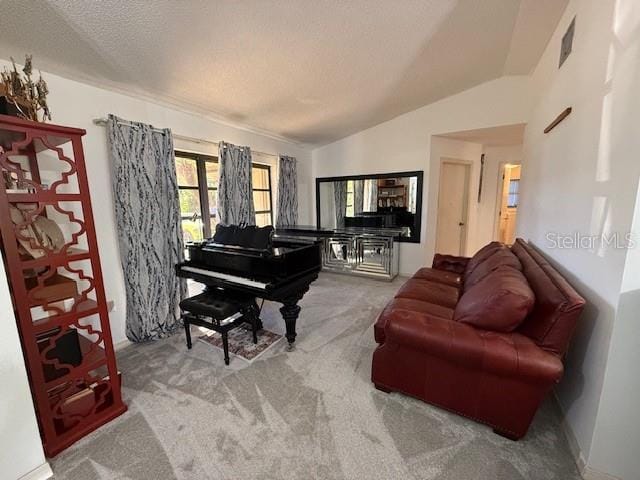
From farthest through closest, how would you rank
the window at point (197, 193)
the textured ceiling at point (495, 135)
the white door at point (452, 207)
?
the white door at point (452, 207) < the textured ceiling at point (495, 135) < the window at point (197, 193)

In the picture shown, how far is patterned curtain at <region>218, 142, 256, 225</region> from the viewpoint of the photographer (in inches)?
128

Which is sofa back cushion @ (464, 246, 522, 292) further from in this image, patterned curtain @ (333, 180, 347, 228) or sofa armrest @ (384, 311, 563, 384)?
patterned curtain @ (333, 180, 347, 228)

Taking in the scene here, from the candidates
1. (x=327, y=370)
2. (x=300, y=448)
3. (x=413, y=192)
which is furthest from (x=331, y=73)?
(x=300, y=448)

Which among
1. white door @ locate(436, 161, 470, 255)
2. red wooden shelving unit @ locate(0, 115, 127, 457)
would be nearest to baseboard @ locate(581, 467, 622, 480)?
red wooden shelving unit @ locate(0, 115, 127, 457)

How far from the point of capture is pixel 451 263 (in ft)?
10.3

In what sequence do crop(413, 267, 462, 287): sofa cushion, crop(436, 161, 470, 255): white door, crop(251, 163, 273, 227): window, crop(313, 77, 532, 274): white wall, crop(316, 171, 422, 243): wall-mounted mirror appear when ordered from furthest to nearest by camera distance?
crop(436, 161, 470, 255): white door, crop(316, 171, 422, 243): wall-mounted mirror, crop(251, 163, 273, 227): window, crop(313, 77, 532, 274): white wall, crop(413, 267, 462, 287): sofa cushion

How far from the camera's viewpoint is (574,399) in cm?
146

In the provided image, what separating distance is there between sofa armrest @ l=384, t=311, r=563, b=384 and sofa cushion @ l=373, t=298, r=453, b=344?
190 millimetres

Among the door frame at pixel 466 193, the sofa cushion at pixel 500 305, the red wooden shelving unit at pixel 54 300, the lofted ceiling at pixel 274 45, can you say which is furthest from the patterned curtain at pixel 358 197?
the red wooden shelving unit at pixel 54 300

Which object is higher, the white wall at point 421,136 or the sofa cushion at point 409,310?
the white wall at point 421,136

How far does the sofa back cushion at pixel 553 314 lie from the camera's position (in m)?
1.27

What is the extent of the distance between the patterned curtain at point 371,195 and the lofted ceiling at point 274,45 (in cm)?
155

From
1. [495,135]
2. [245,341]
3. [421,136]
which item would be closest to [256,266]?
[245,341]

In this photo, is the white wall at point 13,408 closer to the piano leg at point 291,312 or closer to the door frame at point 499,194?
the piano leg at point 291,312
